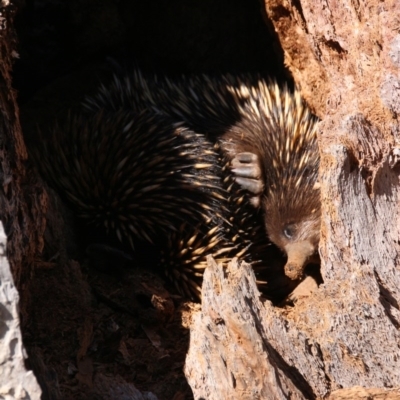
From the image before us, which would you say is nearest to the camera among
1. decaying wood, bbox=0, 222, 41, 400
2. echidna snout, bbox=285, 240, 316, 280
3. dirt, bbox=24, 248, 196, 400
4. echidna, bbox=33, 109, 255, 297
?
decaying wood, bbox=0, 222, 41, 400

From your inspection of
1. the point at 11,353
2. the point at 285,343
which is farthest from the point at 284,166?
the point at 11,353

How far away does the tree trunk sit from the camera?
247cm

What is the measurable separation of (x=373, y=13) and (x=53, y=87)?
9.18ft

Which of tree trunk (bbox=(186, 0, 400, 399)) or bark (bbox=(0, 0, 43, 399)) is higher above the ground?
bark (bbox=(0, 0, 43, 399))

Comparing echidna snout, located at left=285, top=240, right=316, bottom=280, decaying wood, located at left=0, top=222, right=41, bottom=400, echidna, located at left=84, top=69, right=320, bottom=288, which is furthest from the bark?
echidna, located at left=84, top=69, right=320, bottom=288

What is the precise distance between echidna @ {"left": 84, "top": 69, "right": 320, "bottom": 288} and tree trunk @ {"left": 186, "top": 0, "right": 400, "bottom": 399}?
0.74 m

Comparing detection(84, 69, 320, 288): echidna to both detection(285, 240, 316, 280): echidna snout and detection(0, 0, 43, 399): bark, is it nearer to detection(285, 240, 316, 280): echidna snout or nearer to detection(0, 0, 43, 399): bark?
detection(285, 240, 316, 280): echidna snout

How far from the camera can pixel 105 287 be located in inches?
143

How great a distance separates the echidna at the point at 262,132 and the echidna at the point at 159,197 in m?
0.24

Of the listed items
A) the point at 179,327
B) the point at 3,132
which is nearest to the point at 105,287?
the point at 179,327

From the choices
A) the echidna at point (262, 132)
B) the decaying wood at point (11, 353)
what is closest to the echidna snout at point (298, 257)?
the echidna at point (262, 132)

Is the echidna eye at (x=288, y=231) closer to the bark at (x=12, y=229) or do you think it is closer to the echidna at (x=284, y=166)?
the echidna at (x=284, y=166)

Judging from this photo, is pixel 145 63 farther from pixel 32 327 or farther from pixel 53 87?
pixel 32 327

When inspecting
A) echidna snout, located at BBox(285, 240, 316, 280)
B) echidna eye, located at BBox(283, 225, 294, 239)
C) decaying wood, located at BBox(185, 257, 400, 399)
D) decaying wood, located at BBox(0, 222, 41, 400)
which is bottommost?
echidna snout, located at BBox(285, 240, 316, 280)
